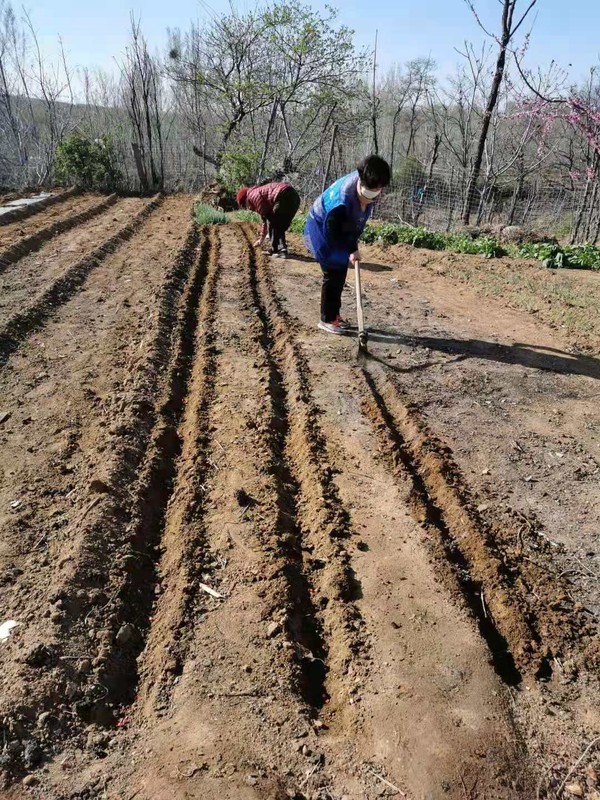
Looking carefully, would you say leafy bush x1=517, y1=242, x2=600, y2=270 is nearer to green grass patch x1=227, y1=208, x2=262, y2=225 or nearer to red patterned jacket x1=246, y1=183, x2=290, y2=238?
red patterned jacket x1=246, y1=183, x2=290, y2=238

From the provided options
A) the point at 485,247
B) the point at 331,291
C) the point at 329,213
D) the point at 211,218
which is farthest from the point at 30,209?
the point at 329,213

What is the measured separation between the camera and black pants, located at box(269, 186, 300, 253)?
816 cm

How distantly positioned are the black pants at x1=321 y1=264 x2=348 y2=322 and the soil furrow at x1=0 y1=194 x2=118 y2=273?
4.48 metres

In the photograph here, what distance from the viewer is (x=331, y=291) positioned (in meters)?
5.54

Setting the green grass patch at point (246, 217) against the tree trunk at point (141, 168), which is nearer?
the green grass patch at point (246, 217)

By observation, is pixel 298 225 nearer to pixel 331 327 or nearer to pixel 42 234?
pixel 42 234

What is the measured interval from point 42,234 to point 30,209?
3.42 m

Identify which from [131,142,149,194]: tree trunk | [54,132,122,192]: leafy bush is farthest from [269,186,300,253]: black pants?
[131,142,149,194]: tree trunk

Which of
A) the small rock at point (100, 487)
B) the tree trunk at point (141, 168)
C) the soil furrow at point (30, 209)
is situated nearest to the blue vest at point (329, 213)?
the small rock at point (100, 487)

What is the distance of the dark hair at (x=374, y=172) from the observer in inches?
177

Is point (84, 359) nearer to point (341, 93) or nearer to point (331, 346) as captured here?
point (331, 346)

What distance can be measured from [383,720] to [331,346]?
368cm

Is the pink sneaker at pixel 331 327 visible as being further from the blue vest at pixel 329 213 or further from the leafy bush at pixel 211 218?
the leafy bush at pixel 211 218

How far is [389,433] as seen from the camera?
12.9 ft
